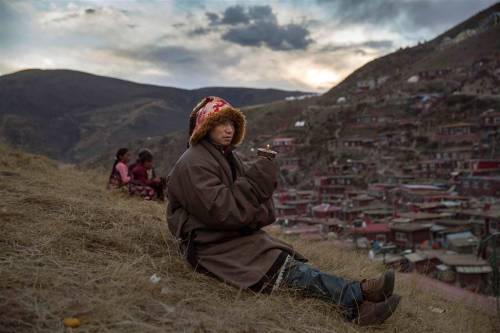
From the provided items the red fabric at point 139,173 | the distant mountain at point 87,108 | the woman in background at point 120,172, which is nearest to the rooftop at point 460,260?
the red fabric at point 139,173

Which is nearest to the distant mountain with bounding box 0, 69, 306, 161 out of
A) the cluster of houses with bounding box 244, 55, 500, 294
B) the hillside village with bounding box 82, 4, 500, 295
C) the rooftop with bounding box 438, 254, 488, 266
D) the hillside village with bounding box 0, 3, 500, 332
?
the hillside village with bounding box 0, 3, 500, 332

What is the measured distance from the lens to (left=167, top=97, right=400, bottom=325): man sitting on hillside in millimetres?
2674

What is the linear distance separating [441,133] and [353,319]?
54358mm

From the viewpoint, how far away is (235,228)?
275cm

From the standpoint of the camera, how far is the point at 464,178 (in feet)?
131

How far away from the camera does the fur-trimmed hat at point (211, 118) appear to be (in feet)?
9.49

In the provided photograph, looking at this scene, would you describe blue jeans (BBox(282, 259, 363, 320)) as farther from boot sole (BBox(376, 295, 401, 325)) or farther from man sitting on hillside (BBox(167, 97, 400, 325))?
boot sole (BBox(376, 295, 401, 325))

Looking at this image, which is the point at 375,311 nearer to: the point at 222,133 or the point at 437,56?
the point at 222,133

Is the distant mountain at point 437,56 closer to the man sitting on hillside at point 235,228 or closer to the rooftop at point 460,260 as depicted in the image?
the rooftop at point 460,260

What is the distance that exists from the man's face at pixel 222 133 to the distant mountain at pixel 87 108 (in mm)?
78649

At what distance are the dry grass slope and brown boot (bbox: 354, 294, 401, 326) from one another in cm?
9

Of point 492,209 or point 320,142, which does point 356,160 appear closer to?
point 320,142

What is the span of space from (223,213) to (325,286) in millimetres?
847

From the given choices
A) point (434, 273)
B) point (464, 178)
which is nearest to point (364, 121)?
point (464, 178)
